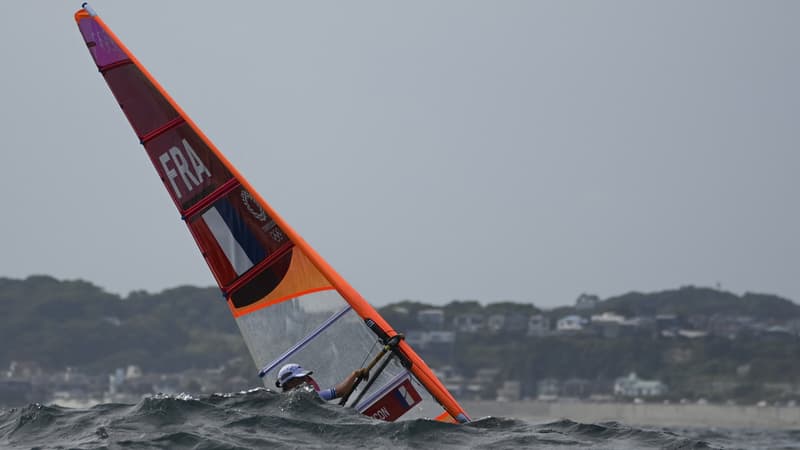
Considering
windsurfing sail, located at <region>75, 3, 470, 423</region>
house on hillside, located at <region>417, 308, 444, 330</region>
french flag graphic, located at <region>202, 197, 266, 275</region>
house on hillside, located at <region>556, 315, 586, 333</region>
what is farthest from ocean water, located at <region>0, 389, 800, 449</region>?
house on hillside, located at <region>417, 308, 444, 330</region>

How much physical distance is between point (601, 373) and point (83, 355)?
34.5 metres

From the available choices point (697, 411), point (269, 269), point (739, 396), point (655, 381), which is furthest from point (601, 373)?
point (269, 269)

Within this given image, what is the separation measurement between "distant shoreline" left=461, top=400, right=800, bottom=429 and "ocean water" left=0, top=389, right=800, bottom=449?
49732 mm

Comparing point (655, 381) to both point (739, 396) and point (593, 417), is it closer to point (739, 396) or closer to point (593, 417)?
point (739, 396)

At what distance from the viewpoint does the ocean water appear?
9.29 m

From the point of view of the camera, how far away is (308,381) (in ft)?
34.2

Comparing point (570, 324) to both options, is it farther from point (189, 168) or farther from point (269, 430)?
point (269, 430)

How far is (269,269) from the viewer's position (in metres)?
10.9

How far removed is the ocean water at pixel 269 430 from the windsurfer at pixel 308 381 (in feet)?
0.34

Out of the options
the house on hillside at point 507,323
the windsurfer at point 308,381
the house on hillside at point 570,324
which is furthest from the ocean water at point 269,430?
the house on hillside at point 507,323

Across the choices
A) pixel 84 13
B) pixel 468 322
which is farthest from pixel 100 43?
pixel 468 322

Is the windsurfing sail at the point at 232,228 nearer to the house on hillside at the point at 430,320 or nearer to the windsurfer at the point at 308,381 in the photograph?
the windsurfer at the point at 308,381

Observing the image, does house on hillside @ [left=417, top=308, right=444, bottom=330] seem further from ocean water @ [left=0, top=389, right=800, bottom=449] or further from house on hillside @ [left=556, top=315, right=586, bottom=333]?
ocean water @ [left=0, top=389, right=800, bottom=449]

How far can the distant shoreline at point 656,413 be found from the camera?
62969mm
